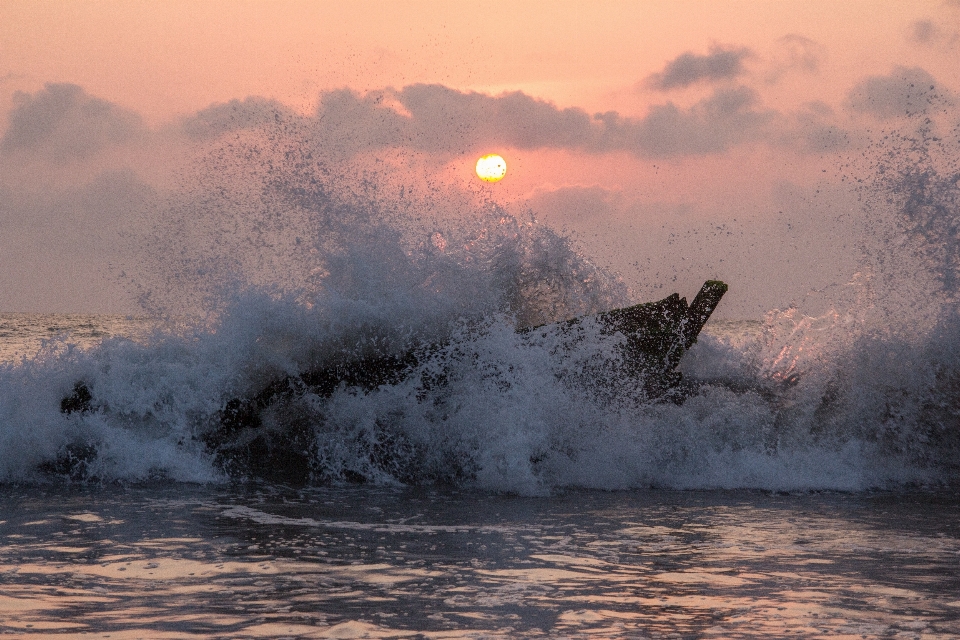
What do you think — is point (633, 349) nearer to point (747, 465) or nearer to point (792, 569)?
point (747, 465)

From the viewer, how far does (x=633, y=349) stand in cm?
1073

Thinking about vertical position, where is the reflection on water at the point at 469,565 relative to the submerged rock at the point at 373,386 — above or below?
below

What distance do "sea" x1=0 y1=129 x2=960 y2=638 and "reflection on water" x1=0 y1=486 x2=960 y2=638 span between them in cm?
3

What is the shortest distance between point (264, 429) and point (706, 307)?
190 inches

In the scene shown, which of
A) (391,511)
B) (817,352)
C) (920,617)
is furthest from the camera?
(817,352)

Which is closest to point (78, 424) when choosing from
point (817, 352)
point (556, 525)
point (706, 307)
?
point (556, 525)

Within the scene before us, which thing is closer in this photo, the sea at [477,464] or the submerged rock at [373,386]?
the sea at [477,464]

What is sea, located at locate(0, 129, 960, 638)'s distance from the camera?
5.24 metres

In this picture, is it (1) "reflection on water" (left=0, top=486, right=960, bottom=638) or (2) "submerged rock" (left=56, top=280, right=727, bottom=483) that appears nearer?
(1) "reflection on water" (left=0, top=486, right=960, bottom=638)

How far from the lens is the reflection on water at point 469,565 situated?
4.86m

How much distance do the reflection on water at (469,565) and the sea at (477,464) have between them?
1.2 inches

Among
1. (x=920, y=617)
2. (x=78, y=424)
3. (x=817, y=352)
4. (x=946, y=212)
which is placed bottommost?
(x=920, y=617)

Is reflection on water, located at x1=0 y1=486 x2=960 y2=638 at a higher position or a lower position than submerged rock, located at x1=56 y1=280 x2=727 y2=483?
lower

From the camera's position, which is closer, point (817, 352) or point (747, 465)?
point (747, 465)
